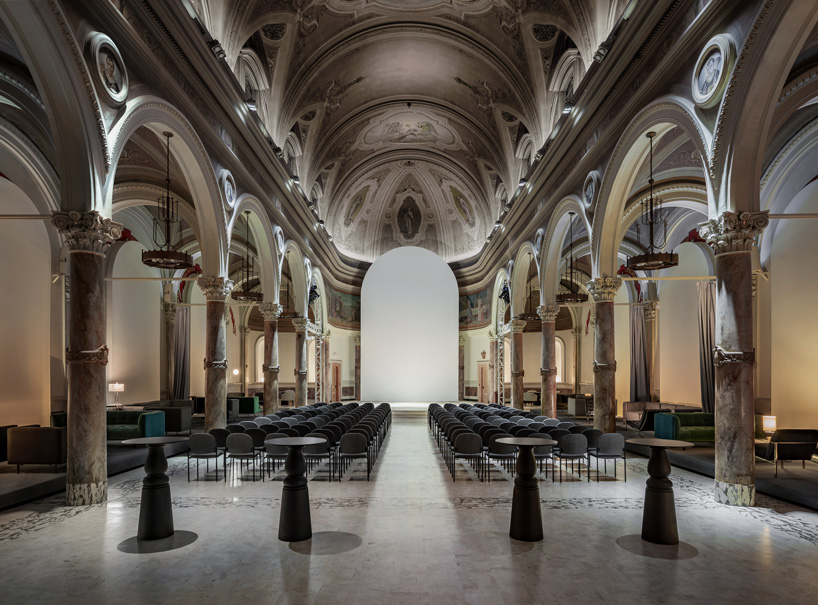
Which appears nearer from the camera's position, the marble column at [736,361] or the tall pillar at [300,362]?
the marble column at [736,361]

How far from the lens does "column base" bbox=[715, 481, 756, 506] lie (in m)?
8.52

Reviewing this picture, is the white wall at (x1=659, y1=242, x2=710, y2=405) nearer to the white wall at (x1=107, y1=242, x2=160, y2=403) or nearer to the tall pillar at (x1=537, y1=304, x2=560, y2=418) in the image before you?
the tall pillar at (x1=537, y1=304, x2=560, y2=418)

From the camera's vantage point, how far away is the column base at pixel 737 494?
8.52m

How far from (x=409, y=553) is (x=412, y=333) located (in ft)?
82.3

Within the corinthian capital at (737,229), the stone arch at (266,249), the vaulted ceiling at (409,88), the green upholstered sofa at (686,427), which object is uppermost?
the vaulted ceiling at (409,88)

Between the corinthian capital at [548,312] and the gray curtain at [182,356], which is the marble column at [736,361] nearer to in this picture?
the corinthian capital at [548,312]

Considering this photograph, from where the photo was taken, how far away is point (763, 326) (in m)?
16.0

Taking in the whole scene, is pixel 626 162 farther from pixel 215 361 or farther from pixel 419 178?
pixel 419 178

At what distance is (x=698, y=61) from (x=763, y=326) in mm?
9542

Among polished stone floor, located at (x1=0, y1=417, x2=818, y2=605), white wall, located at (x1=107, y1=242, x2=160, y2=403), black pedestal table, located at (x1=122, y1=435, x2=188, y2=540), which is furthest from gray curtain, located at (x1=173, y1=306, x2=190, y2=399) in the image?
black pedestal table, located at (x1=122, y1=435, x2=188, y2=540)

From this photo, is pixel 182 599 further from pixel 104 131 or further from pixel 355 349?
pixel 355 349

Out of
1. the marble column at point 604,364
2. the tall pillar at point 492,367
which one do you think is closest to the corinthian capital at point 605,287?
the marble column at point 604,364

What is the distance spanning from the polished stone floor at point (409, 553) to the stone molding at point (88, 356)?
2135 mm

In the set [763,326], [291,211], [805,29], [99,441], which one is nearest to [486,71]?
[291,211]
